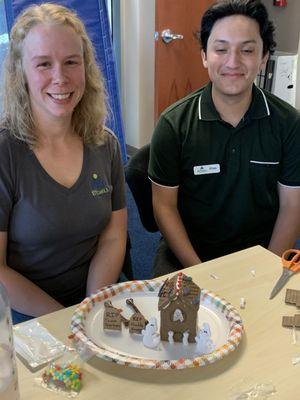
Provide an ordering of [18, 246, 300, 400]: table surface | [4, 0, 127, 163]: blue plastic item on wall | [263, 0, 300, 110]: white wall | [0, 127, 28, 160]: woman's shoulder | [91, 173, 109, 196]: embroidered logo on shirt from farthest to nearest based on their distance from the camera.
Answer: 1. [263, 0, 300, 110]: white wall
2. [4, 0, 127, 163]: blue plastic item on wall
3. [91, 173, 109, 196]: embroidered logo on shirt
4. [0, 127, 28, 160]: woman's shoulder
5. [18, 246, 300, 400]: table surface

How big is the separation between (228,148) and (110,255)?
579mm

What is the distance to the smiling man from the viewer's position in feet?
5.56

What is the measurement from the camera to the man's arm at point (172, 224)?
1.73 m

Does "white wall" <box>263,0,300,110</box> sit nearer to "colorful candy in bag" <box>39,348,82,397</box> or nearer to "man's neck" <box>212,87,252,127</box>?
"man's neck" <box>212,87,252,127</box>

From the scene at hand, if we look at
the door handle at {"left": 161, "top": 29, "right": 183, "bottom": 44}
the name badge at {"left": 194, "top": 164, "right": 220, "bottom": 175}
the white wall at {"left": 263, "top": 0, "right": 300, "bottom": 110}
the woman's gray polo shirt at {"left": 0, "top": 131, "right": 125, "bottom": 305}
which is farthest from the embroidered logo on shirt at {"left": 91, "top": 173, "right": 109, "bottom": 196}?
the white wall at {"left": 263, "top": 0, "right": 300, "bottom": 110}

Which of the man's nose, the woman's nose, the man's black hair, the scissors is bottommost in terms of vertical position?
the scissors

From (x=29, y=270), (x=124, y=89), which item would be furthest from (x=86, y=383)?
(x=124, y=89)

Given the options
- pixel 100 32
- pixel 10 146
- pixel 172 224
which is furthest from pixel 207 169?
pixel 100 32

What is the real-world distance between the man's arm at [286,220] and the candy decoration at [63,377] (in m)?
1.08

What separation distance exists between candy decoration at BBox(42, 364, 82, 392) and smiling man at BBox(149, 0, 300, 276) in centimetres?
85

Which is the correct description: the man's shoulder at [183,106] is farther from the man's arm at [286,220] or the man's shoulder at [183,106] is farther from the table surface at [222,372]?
the table surface at [222,372]

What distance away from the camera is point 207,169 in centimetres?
174

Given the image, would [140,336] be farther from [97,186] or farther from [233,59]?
[233,59]

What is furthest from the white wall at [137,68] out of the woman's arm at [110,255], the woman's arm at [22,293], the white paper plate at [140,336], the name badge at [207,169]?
the white paper plate at [140,336]
